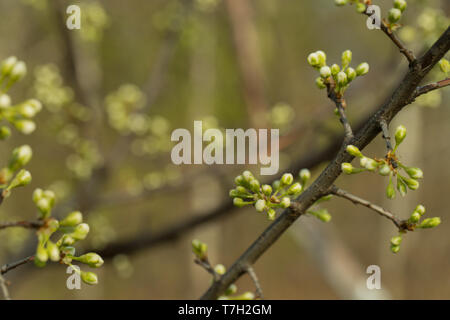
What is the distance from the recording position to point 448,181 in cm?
824

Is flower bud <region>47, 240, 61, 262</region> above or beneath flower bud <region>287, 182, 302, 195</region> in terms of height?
beneath

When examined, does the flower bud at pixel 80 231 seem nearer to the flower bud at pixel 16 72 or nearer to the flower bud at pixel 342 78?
the flower bud at pixel 16 72

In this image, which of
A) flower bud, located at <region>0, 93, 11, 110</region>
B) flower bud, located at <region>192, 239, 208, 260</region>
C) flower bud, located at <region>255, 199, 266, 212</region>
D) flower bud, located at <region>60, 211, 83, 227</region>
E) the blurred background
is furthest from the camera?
the blurred background

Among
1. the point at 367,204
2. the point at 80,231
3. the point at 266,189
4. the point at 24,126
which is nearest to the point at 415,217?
the point at 367,204

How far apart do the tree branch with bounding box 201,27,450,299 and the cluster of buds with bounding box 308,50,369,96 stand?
11 cm

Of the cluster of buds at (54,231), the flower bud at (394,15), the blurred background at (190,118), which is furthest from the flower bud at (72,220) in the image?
the blurred background at (190,118)

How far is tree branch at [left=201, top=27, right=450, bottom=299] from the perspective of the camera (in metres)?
0.88

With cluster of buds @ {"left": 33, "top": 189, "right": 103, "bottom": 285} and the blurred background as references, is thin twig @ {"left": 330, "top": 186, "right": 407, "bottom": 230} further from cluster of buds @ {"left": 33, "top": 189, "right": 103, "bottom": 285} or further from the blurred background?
the blurred background

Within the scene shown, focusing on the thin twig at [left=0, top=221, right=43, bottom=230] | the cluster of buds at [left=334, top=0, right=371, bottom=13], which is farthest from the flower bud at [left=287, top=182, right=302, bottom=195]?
the thin twig at [left=0, top=221, right=43, bottom=230]

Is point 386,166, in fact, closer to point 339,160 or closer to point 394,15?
point 339,160

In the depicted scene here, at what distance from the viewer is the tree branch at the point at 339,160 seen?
88 cm

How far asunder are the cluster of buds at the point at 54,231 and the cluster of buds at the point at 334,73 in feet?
2.00
